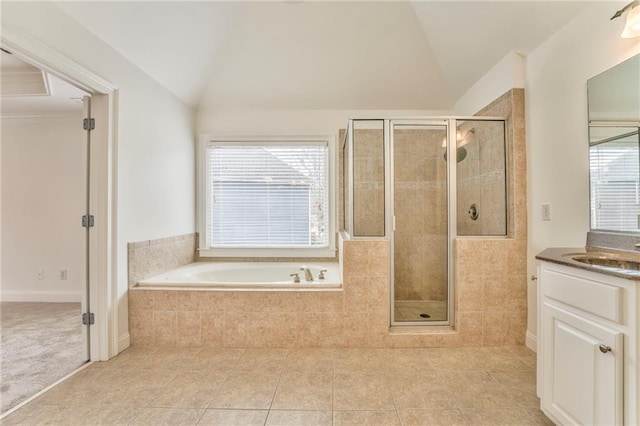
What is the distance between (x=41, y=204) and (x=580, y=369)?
16.9 feet

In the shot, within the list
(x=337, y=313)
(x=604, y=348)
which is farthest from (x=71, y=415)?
(x=604, y=348)

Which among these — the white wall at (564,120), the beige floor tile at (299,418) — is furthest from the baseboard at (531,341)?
the beige floor tile at (299,418)

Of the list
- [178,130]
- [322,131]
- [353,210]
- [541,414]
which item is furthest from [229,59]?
[541,414]

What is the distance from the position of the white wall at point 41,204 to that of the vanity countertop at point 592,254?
4.66 metres

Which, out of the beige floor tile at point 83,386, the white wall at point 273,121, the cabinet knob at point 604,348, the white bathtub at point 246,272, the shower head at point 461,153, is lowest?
the beige floor tile at point 83,386

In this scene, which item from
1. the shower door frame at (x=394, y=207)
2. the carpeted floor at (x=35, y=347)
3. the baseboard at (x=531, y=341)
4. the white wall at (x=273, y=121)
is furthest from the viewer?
the white wall at (x=273, y=121)

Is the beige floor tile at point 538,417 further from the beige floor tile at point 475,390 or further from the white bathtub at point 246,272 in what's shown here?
the white bathtub at point 246,272

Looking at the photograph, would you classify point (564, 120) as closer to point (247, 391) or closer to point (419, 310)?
point (419, 310)

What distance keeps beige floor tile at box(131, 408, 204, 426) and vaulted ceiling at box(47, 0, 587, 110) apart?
2.43 meters

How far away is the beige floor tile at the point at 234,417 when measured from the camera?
154cm

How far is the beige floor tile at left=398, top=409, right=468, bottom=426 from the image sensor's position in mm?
1535

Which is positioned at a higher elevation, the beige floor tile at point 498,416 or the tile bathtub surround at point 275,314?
the tile bathtub surround at point 275,314

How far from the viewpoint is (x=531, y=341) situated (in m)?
2.35

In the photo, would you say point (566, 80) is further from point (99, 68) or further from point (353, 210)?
point (99, 68)
